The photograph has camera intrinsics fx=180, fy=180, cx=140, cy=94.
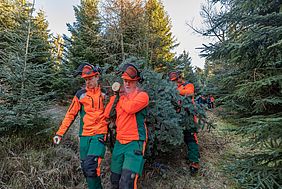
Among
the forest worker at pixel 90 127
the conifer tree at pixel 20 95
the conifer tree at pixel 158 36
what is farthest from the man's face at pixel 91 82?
the conifer tree at pixel 158 36

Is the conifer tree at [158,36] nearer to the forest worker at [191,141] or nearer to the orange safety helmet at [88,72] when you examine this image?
the forest worker at [191,141]

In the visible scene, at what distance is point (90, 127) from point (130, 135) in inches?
27.5

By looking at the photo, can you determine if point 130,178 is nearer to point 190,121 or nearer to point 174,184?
A: point 174,184

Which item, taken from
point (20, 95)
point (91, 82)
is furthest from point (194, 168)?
point (20, 95)

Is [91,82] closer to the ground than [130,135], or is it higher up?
higher up

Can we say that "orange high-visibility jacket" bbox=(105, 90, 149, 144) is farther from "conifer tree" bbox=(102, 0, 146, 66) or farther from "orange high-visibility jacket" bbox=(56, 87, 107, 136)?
"conifer tree" bbox=(102, 0, 146, 66)

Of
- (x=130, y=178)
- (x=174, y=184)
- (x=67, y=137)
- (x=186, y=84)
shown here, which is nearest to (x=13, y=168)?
(x=67, y=137)

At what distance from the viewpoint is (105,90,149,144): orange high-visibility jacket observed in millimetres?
2477

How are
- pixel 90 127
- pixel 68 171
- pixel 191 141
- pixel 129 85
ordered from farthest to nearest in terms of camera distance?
1. pixel 191 141
2. pixel 68 171
3. pixel 90 127
4. pixel 129 85

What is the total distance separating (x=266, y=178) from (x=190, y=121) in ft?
5.45

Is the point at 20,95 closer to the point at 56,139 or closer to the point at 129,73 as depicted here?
the point at 56,139

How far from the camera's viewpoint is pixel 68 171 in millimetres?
3566

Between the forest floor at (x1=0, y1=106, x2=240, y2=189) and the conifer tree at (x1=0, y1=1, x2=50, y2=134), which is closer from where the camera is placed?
the forest floor at (x1=0, y1=106, x2=240, y2=189)

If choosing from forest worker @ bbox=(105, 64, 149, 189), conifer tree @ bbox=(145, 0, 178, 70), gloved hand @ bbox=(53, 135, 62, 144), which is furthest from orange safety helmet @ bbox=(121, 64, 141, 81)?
conifer tree @ bbox=(145, 0, 178, 70)
